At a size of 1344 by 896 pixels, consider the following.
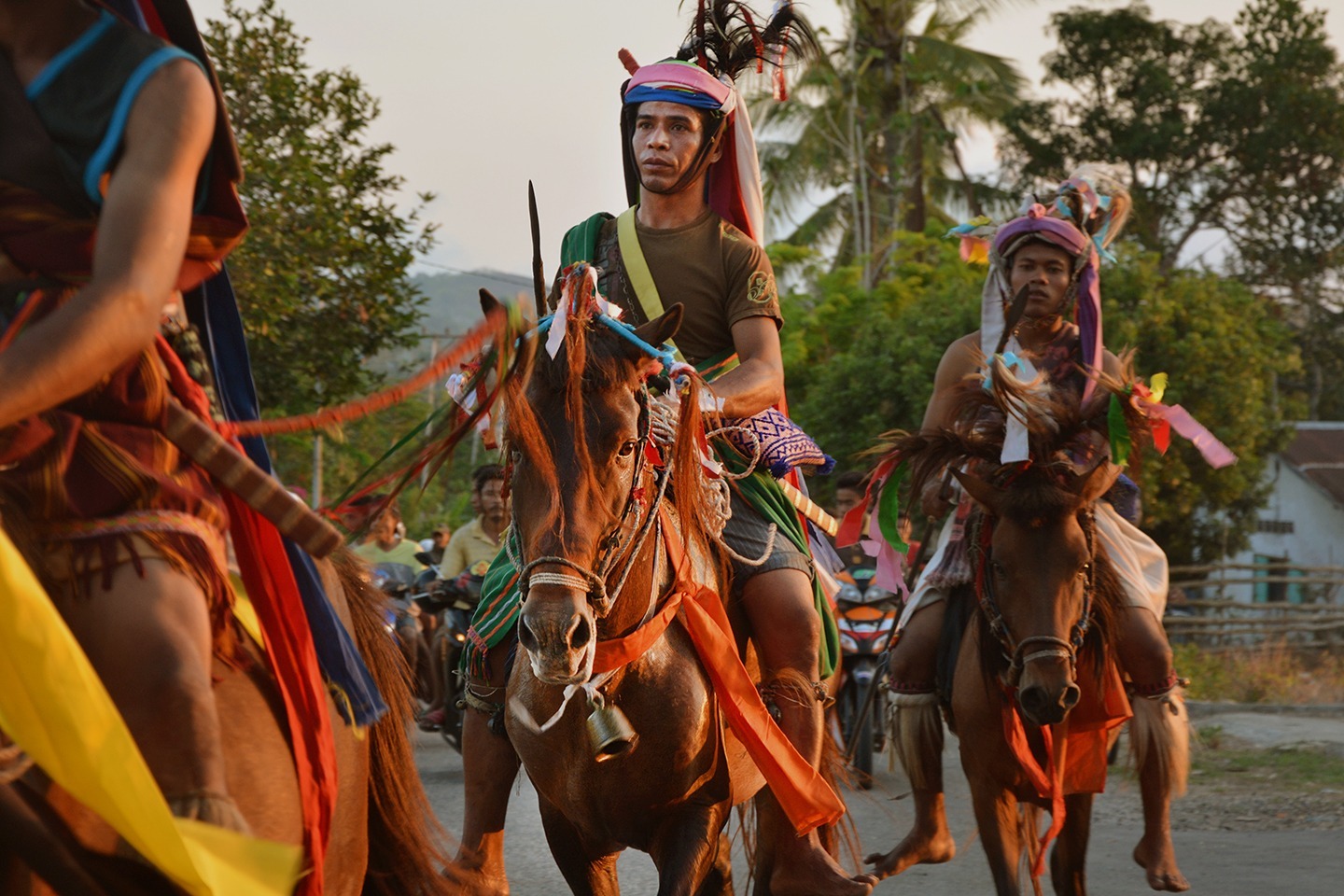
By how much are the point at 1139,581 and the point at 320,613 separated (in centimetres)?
475

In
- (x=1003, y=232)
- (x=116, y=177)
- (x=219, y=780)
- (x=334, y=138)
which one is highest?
(x=334, y=138)

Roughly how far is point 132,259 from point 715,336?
11.3 ft

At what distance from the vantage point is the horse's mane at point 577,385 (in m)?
4.28

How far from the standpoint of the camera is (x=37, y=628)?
2197mm

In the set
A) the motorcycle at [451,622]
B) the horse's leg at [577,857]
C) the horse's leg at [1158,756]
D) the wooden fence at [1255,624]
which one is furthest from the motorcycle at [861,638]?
the wooden fence at [1255,624]

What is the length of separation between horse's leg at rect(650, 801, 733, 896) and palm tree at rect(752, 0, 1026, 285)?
82.7 ft

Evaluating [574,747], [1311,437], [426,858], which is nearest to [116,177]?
[426,858]

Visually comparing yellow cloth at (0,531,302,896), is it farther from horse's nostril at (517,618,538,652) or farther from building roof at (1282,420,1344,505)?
building roof at (1282,420,1344,505)

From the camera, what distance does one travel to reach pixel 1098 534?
22.7 ft

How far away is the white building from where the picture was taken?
44625 mm

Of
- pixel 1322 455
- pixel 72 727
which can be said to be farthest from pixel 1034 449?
pixel 1322 455

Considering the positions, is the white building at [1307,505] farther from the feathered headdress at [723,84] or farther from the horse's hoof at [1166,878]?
the feathered headdress at [723,84]

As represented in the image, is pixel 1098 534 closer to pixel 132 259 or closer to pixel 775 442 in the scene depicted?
pixel 775 442

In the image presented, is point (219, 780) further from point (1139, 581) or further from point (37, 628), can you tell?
point (1139, 581)
